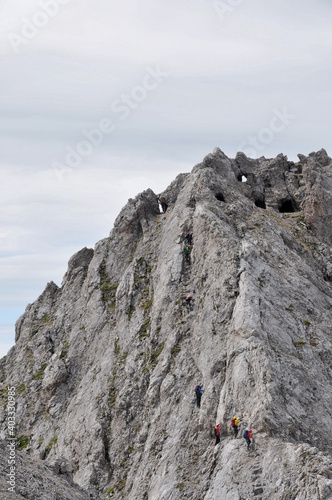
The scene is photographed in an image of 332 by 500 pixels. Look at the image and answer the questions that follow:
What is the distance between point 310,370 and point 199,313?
11081 millimetres

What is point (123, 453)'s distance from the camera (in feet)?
151

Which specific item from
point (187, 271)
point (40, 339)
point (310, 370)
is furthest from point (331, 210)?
point (40, 339)

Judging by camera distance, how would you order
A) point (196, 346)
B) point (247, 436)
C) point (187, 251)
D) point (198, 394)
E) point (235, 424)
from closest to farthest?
point (247, 436), point (235, 424), point (198, 394), point (196, 346), point (187, 251)

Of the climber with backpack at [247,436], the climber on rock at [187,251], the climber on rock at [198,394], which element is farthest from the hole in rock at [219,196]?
the climber with backpack at [247,436]

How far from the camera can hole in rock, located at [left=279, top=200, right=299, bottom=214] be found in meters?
67.6

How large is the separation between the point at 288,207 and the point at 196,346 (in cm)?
2932

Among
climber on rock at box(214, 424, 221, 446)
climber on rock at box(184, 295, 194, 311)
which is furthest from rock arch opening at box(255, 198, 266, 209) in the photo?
climber on rock at box(214, 424, 221, 446)

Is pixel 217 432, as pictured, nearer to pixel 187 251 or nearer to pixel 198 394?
pixel 198 394

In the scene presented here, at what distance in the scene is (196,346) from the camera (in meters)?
45.4

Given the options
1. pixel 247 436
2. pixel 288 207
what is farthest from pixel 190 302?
pixel 288 207

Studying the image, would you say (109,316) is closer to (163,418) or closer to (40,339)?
(40,339)

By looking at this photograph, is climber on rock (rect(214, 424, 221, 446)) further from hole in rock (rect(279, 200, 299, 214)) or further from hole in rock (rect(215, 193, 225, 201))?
hole in rock (rect(279, 200, 299, 214))

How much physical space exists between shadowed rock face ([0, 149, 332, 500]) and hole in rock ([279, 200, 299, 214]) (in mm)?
176

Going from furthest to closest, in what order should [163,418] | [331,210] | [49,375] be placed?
1. [331,210]
2. [49,375]
3. [163,418]
